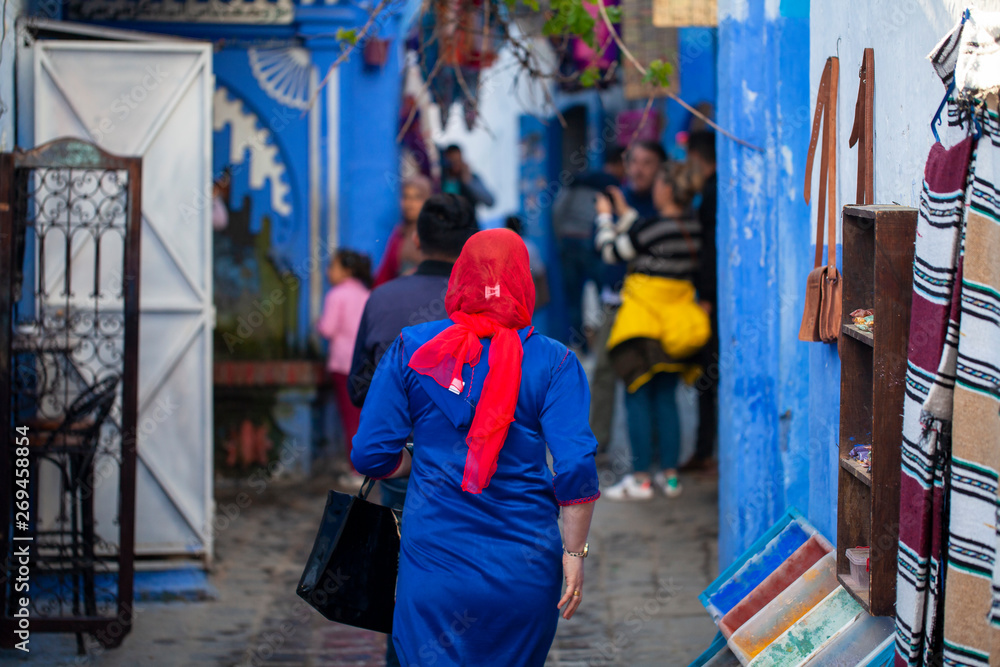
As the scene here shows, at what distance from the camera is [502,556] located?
105 inches

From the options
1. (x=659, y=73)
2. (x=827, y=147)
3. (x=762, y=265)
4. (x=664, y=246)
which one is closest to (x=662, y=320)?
(x=664, y=246)

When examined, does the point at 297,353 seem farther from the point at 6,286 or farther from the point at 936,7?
the point at 936,7

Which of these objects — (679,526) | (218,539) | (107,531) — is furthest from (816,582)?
(218,539)

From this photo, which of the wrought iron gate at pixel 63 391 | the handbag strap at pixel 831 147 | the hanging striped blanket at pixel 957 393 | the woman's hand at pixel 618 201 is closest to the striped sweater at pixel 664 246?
the woman's hand at pixel 618 201

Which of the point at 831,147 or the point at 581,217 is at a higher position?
the point at 581,217

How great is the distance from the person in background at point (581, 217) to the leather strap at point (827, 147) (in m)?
5.64

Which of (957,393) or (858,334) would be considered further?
(858,334)

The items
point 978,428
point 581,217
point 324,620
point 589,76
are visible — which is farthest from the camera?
point 581,217

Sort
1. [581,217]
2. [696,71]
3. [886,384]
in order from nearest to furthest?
[886,384]
[581,217]
[696,71]

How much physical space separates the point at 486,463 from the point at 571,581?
0.41 m

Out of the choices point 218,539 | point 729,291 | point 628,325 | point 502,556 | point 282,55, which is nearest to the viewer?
point 502,556

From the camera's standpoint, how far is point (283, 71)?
6.81 meters

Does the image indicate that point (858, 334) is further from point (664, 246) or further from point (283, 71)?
point (283, 71)

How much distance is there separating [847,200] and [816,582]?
45.4 inches
